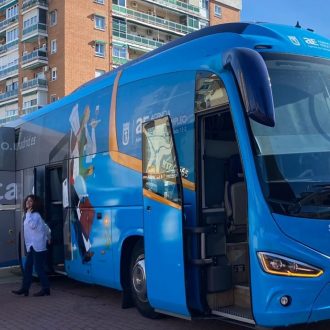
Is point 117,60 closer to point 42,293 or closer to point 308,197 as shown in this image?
point 42,293

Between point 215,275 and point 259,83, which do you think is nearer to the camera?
point 259,83

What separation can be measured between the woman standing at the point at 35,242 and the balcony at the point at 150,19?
50570 mm

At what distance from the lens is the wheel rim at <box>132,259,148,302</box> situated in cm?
731

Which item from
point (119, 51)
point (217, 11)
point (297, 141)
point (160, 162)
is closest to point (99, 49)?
point (119, 51)

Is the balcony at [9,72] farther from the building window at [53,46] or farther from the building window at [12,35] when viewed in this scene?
the building window at [53,46]

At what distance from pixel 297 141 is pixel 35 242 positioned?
6082 millimetres

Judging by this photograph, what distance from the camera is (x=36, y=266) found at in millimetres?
9984

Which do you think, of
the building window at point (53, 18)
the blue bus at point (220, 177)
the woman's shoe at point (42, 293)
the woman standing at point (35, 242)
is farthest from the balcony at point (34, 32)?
the blue bus at point (220, 177)

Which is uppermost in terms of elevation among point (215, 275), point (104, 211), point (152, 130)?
point (152, 130)

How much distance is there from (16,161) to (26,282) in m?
3.45

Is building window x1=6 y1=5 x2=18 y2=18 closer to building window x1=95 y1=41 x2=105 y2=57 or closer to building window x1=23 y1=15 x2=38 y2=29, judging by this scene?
building window x1=23 y1=15 x2=38 y2=29

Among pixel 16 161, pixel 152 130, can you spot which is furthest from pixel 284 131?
pixel 16 161

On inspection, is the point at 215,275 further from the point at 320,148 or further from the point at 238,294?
the point at 320,148

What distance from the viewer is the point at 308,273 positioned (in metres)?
5.06
